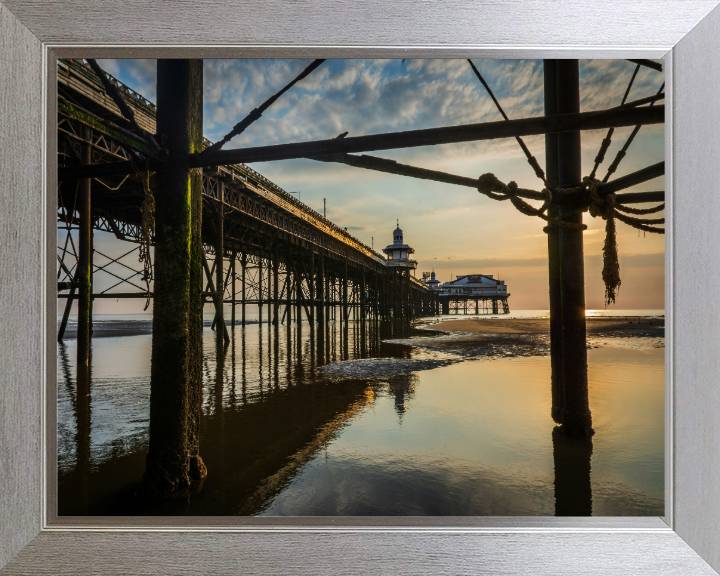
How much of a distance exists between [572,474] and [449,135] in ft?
9.65

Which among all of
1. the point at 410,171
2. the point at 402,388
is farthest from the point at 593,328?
the point at 410,171

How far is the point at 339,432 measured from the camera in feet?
14.3

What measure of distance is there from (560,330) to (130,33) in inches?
168

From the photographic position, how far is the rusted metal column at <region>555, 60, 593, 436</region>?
3654mm

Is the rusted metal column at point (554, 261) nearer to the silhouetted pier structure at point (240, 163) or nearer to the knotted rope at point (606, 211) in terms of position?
the silhouetted pier structure at point (240, 163)

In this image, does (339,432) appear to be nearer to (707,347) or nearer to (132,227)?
(707,347)

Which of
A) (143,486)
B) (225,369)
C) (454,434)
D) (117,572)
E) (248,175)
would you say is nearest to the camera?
(117,572)

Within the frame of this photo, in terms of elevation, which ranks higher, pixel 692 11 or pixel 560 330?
pixel 692 11

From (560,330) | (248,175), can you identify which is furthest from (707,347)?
(248,175)

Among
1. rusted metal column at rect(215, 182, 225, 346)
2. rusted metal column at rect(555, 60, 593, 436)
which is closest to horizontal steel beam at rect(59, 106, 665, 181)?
rusted metal column at rect(555, 60, 593, 436)

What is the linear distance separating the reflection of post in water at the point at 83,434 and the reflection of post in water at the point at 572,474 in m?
3.49

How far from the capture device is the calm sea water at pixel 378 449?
2.81m

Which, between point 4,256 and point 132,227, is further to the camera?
point 132,227

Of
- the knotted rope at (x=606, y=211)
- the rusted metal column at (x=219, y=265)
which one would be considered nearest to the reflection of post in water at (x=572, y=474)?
the knotted rope at (x=606, y=211)
